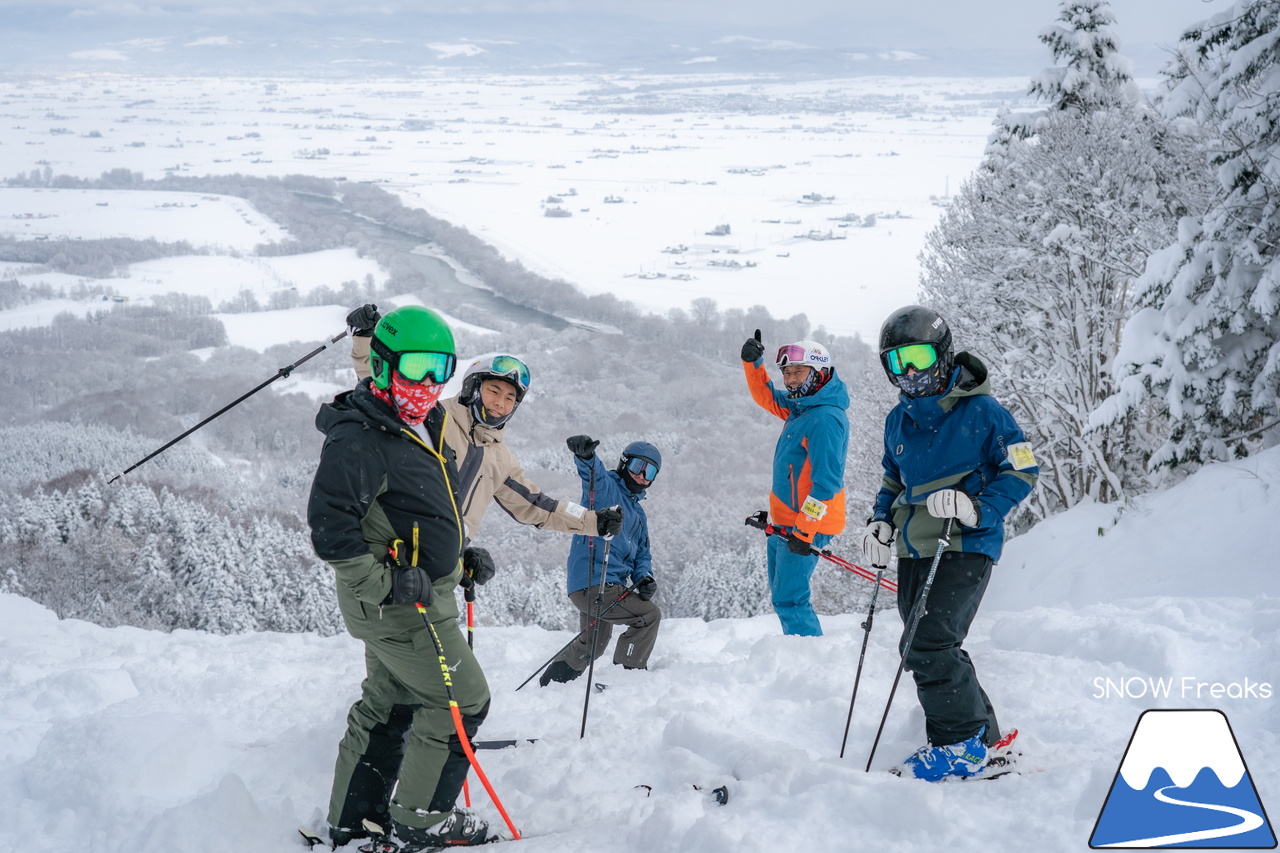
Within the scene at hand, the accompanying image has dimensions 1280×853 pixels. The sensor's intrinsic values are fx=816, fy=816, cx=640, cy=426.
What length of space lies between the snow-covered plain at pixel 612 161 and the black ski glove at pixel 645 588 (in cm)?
3260

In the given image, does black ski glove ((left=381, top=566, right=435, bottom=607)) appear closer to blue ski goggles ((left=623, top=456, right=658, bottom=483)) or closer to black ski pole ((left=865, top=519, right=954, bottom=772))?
black ski pole ((left=865, top=519, right=954, bottom=772))

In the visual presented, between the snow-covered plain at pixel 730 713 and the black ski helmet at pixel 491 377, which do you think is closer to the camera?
the snow-covered plain at pixel 730 713

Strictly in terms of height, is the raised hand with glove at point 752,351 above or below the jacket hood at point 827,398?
above

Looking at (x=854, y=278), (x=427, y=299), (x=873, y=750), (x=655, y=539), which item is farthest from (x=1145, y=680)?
(x=427, y=299)

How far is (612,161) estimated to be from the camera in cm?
10781

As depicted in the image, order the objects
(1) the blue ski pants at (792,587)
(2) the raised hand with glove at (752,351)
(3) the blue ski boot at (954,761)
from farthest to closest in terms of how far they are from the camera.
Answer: (2) the raised hand with glove at (752,351) → (1) the blue ski pants at (792,587) → (3) the blue ski boot at (954,761)

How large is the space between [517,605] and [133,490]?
59.8 ft

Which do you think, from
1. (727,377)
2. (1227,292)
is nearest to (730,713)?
(1227,292)

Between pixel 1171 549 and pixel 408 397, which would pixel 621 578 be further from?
pixel 1171 549

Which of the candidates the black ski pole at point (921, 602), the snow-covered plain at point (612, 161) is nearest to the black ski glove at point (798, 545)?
the black ski pole at point (921, 602)

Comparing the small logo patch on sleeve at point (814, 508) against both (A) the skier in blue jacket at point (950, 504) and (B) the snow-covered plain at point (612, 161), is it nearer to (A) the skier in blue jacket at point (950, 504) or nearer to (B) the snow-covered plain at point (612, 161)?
(A) the skier in blue jacket at point (950, 504)

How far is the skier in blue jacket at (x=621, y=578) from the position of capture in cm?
506

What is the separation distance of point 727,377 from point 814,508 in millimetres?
52155

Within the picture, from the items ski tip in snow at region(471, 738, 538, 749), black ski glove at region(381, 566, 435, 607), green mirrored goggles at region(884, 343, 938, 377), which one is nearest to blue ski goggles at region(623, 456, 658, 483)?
ski tip in snow at region(471, 738, 538, 749)
